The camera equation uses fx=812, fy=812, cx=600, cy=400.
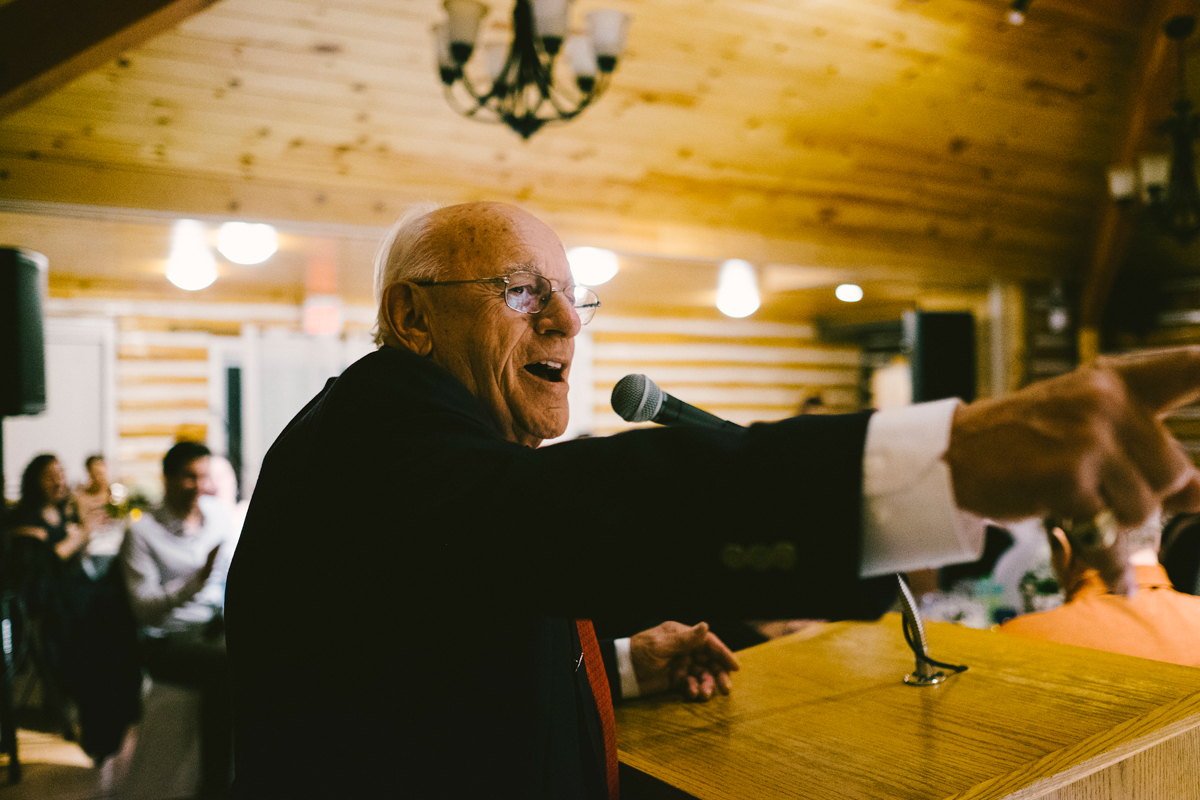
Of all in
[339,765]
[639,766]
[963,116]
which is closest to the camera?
[339,765]

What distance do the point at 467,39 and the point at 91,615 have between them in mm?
3013

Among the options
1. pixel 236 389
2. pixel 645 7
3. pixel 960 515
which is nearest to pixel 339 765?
pixel 960 515

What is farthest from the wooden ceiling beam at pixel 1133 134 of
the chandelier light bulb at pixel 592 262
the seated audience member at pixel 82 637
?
the seated audience member at pixel 82 637

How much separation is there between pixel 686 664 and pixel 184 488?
3.37 metres

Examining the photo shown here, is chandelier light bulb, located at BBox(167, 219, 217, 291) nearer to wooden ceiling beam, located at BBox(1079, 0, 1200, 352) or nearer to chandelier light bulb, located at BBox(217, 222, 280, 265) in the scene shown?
chandelier light bulb, located at BBox(217, 222, 280, 265)

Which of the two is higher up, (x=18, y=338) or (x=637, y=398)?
(x=18, y=338)

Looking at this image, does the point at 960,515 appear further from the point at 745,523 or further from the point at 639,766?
the point at 639,766

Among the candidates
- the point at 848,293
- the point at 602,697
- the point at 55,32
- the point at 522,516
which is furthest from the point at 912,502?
the point at 848,293

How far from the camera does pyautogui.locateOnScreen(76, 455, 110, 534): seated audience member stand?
16.3 ft

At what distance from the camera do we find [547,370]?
1046 millimetres

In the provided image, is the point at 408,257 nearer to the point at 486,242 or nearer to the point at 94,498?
the point at 486,242

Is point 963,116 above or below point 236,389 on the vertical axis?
above

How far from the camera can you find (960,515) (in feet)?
1.65

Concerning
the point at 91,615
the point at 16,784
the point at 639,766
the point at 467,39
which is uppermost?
the point at 467,39
